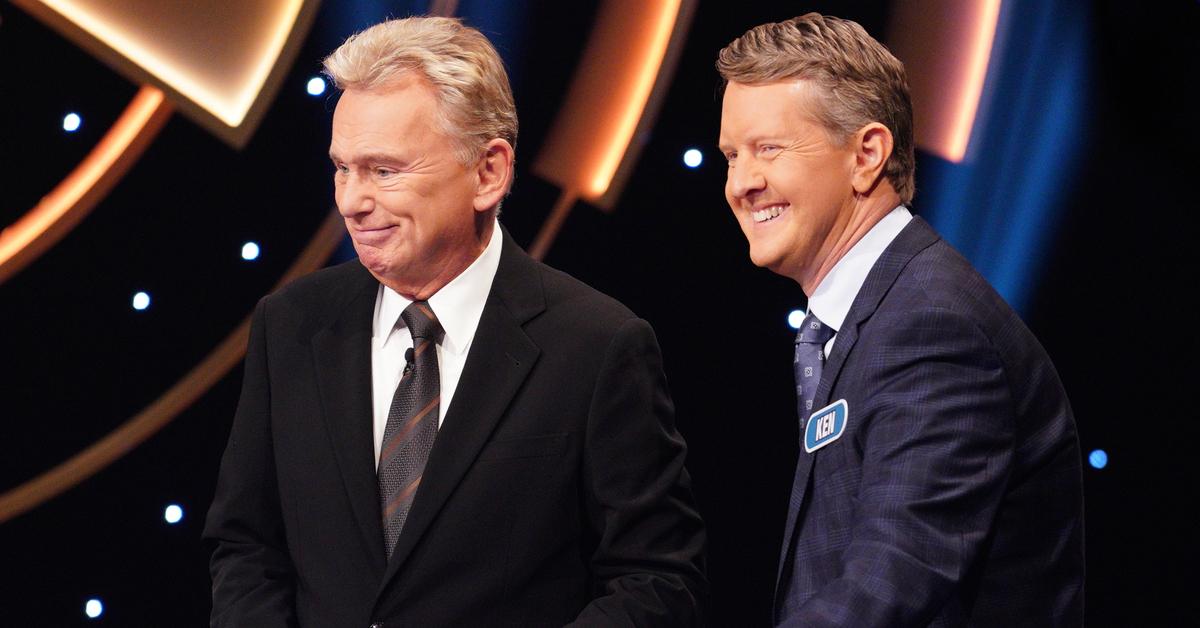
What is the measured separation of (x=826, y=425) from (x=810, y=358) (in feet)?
0.70

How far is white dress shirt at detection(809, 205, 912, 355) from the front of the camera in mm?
2092

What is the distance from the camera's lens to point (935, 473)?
1777mm

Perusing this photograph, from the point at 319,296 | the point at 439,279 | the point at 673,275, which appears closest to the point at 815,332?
the point at 439,279

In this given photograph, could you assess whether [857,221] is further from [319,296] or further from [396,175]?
[319,296]

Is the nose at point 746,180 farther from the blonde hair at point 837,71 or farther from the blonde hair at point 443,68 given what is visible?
the blonde hair at point 443,68

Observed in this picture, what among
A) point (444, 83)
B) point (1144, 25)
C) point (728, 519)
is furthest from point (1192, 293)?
point (444, 83)

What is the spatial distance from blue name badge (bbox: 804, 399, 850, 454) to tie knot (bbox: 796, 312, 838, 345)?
0.18 meters

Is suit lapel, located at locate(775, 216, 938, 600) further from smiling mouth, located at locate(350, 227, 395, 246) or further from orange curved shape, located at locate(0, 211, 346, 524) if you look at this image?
orange curved shape, located at locate(0, 211, 346, 524)

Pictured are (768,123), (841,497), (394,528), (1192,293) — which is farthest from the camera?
(1192,293)

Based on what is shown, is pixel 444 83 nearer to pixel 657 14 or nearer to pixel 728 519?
pixel 657 14

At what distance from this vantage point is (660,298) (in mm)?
3285

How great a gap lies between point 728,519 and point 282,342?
134cm

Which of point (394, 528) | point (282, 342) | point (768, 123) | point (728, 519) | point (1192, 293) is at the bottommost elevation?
point (728, 519)

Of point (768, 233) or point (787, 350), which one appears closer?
point (768, 233)
